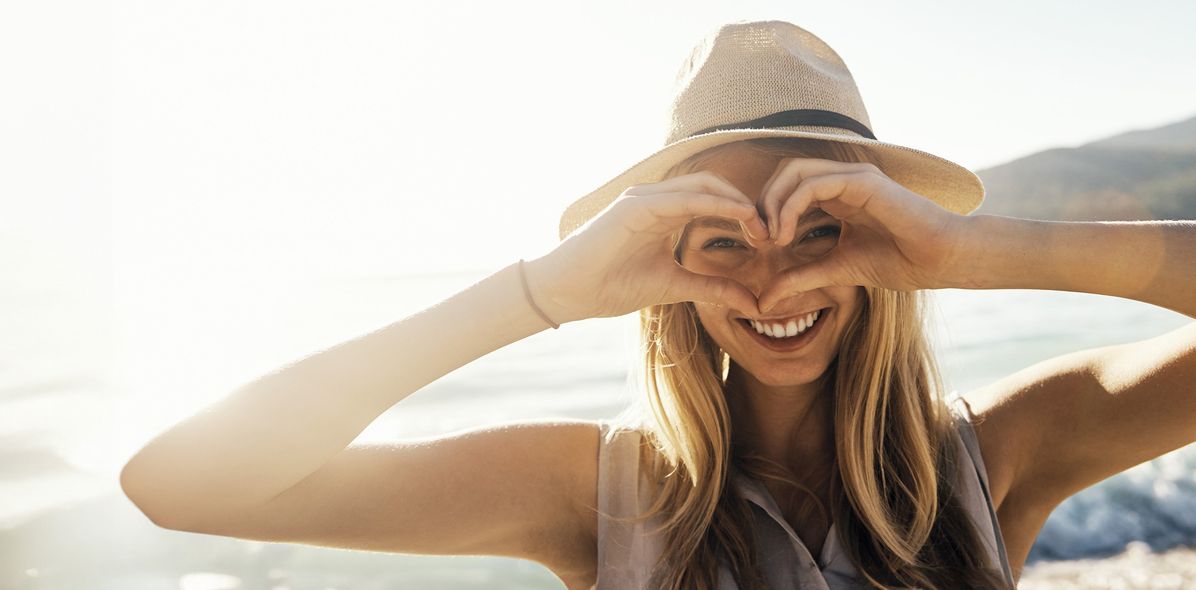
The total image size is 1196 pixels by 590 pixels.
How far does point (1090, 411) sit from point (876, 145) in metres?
1.14

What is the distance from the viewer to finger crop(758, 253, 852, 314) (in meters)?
2.11

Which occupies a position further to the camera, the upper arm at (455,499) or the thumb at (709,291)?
the thumb at (709,291)

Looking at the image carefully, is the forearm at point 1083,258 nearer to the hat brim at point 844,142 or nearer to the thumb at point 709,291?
the hat brim at point 844,142

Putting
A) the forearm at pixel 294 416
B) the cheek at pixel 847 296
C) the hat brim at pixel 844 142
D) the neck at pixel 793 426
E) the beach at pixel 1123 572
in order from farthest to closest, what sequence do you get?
the beach at pixel 1123 572 → the neck at pixel 793 426 → the cheek at pixel 847 296 → the hat brim at pixel 844 142 → the forearm at pixel 294 416

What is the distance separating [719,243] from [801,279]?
12.4 inches

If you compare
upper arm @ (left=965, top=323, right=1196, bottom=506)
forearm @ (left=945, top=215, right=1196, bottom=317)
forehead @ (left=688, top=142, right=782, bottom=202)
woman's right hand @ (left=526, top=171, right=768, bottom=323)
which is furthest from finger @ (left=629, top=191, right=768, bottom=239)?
upper arm @ (left=965, top=323, right=1196, bottom=506)

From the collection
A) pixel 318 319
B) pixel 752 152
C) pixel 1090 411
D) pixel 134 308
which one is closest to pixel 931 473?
pixel 1090 411

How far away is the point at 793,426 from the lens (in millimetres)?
2709

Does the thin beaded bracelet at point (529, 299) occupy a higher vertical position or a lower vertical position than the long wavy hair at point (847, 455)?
higher

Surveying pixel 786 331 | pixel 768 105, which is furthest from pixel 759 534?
pixel 768 105

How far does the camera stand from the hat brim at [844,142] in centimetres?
204

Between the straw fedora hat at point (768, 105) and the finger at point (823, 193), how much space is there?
16 cm

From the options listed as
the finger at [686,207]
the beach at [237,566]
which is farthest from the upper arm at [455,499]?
the beach at [237,566]

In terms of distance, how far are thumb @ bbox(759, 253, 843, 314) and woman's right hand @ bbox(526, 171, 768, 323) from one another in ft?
0.51
